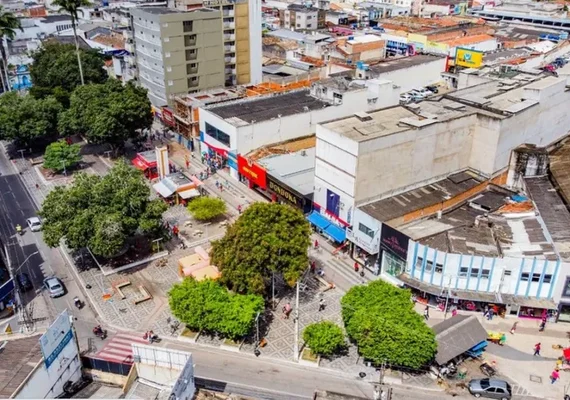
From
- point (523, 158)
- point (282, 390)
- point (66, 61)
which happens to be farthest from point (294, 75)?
point (282, 390)

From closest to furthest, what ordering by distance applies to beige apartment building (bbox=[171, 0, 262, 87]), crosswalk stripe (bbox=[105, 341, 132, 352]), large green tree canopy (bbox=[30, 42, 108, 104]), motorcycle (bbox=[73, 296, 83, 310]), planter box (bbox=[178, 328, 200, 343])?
crosswalk stripe (bbox=[105, 341, 132, 352]), planter box (bbox=[178, 328, 200, 343]), motorcycle (bbox=[73, 296, 83, 310]), beige apartment building (bbox=[171, 0, 262, 87]), large green tree canopy (bbox=[30, 42, 108, 104])

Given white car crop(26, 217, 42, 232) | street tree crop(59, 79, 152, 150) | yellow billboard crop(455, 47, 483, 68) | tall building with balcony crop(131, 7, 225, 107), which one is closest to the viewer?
white car crop(26, 217, 42, 232)

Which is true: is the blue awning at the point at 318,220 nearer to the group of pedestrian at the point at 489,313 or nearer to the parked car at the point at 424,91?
the group of pedestrian at the point at 489,313

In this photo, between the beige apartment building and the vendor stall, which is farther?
the beige apartment building

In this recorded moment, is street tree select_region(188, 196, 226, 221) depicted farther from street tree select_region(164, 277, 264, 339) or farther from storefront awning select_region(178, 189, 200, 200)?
street tree select_region(164, 277, 264, 339)

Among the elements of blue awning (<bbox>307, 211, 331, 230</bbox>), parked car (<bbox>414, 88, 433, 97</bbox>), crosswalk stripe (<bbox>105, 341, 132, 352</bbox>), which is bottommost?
crosswalk stripe (<bbox>105, 341, 132, 352</bbox>)

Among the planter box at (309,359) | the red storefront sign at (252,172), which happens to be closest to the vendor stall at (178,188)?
the red storefront sign at (252,172)

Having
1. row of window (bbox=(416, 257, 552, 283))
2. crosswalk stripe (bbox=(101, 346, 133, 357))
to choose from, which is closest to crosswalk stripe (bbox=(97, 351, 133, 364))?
crosswalk stripe (bbox=(101, 346, 133, 357))
